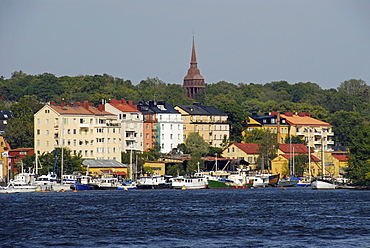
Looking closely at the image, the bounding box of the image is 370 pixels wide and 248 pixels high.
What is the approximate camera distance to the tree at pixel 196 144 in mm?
138250

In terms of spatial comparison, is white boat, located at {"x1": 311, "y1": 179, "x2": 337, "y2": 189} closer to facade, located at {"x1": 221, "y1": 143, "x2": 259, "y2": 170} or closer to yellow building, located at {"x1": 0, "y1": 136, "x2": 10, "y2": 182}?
facade, located at {"x1": 221, "y1": 143, "x2": 259, "y2": 170}

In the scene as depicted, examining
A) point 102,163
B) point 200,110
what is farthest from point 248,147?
point 102,163

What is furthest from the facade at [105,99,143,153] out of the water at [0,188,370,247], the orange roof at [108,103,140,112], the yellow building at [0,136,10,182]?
the water at [0,188,370,247]

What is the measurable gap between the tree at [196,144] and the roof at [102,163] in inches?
627

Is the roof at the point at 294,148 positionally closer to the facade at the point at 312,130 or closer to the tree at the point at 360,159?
the facade at the point at 312,130

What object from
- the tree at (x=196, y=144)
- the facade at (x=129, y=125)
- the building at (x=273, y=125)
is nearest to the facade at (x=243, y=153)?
the tree at (x=196, y=144)

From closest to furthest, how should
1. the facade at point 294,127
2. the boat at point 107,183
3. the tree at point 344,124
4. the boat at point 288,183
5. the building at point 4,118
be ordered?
1. the boat at point 107,183
2. the boat at point 288,183
3. the building at point 4,118
4. the facade at point 294,127
5. the tree at point 344,124

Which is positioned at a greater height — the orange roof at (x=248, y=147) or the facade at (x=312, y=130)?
the facade at (x=312, y=130)

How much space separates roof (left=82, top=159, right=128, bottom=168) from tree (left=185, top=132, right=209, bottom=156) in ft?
52.3

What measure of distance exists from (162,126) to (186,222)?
85.7m

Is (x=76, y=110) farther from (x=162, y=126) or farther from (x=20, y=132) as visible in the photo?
(x=162, y=126)

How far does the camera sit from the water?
159 feet

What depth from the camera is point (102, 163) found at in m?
123

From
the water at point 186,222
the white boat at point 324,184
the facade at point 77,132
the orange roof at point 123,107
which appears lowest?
the water at point 186,222
